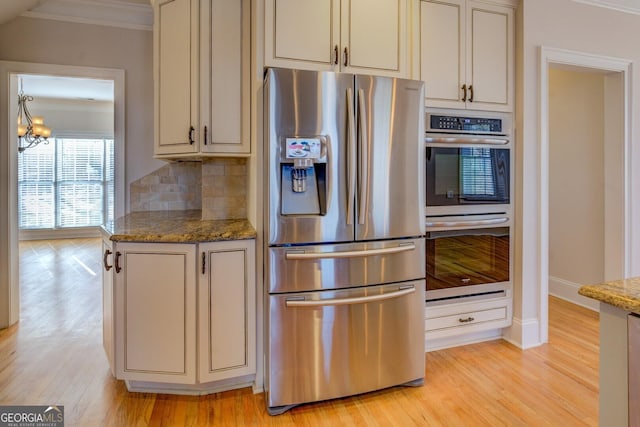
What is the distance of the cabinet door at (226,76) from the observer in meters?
2.16

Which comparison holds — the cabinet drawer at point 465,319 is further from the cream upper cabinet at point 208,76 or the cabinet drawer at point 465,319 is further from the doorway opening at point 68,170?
the doorway opening at point 68,170

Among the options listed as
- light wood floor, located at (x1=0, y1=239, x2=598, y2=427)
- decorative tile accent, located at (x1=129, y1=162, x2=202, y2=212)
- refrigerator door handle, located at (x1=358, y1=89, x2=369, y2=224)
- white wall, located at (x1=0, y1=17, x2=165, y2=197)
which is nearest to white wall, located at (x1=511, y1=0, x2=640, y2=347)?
light wood floor, located at (x1=0, y1=239, x2=598, y2=427)

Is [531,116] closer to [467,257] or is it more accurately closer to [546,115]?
[546,115]

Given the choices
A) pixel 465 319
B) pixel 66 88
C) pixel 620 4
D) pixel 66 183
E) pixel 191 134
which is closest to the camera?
pixel 191 134

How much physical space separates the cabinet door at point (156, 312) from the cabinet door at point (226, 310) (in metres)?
0.06

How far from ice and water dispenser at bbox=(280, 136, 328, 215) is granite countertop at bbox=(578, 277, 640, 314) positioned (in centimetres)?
118

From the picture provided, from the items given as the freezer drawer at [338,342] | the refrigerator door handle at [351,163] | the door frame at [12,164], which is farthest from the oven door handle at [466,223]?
the door frame at [12,164]

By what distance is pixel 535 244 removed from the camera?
8.65ft

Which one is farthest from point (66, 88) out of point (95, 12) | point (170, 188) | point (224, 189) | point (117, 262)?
point (117, 262)

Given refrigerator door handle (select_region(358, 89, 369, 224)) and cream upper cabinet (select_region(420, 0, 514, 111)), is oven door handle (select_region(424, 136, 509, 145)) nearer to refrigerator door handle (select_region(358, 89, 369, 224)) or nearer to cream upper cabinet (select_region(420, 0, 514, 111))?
cream upper cabinet (select_region(420, 0, 514, 111))

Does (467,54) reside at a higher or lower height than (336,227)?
higher

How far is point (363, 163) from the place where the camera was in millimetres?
1924

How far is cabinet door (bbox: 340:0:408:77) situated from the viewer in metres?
2.13

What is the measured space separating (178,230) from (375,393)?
1.46 m
